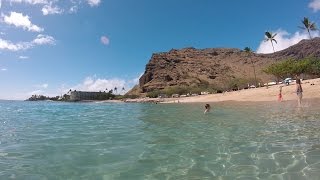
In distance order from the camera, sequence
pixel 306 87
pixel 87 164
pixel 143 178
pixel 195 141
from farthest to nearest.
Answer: pixel 306 87
pixel 195 141
pixel 87 164
pixel 143 178

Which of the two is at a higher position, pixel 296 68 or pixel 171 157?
pixel 296 68

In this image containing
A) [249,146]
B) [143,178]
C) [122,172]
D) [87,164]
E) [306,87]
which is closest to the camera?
[143,178]

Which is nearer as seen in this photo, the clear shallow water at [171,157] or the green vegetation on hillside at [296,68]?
the clear shallow water at [171,157]

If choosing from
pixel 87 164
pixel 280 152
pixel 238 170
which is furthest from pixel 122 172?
pixel 280 152

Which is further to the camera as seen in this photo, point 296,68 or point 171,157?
point 296,68

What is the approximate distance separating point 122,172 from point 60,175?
1512mm

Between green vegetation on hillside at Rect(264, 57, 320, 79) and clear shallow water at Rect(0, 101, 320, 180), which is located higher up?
green vegetation on hillside at Rect(264, 57, 320, 79)

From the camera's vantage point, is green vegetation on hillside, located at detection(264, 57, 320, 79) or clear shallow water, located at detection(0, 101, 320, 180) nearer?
clear shallow water, located at detection(0, 101, 320, 180)

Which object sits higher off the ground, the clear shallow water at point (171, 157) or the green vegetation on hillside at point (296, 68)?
the green vegetation on hillside at point (296, 68)

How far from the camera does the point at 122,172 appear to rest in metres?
8.70

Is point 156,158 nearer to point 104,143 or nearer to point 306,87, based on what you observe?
point 104,143

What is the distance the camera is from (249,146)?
1168cm

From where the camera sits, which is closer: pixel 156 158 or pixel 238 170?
pixel 238 170

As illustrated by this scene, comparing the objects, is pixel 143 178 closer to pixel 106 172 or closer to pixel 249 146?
pixel 106 172
